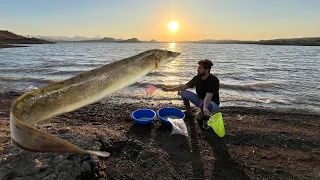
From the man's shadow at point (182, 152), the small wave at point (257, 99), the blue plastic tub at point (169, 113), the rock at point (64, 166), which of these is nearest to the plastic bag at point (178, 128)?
the man's shadow at point (182, 152)

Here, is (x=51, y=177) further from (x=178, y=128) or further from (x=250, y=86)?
(x=250, y=86)

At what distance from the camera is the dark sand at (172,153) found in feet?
14.9

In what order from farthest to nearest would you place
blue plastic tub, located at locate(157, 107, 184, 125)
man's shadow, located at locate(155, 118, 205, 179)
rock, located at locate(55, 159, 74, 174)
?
blue plastic tub, located at locate(157, 107, 184, 125), man's shadow, located at locate(155, 118, 205, 179), rock, located at locate(55, 159, 74, 174)

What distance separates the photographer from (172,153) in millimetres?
6203

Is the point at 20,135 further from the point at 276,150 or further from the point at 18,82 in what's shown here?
the point at 18,82

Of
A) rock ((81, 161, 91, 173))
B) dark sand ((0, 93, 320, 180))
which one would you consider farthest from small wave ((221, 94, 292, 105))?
rock ((81, 161, 91, 173))

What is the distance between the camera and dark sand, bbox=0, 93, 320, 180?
179 inches

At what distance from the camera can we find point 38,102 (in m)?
1.42

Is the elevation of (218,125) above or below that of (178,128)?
above

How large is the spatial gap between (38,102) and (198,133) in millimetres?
6611

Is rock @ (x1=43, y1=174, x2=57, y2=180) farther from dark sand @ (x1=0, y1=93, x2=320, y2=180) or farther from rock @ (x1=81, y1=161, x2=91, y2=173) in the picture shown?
rock @ (x1=81, y1=161, x2=91, y2=173)

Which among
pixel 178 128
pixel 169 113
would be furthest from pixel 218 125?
pixel 169 113

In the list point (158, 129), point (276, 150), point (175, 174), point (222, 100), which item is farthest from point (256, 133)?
point (222, 100)

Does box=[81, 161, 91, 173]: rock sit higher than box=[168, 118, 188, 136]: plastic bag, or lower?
higher
